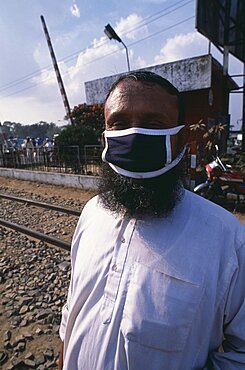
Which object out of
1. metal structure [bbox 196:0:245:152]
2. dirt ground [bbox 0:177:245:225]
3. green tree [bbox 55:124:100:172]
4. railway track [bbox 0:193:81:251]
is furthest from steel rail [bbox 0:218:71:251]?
metal structure [bbox 196:0:245:152]

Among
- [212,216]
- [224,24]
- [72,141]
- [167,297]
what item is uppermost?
[224,24]

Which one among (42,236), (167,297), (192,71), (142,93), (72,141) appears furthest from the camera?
(72,141)

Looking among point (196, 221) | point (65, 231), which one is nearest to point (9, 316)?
point (65, 231)

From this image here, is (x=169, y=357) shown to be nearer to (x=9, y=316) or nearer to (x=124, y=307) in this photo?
(x=124, y=307)

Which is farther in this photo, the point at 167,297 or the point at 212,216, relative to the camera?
the point at 212,216

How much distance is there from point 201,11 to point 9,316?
10935 mm

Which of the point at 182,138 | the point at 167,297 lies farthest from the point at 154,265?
the point at 182,138

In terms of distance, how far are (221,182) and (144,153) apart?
5513 mm

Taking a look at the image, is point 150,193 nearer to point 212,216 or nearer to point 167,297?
point 212,216

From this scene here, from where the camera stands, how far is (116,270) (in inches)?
41.6

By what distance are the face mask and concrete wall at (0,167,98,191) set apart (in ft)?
24.9

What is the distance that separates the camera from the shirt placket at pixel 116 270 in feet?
3.36

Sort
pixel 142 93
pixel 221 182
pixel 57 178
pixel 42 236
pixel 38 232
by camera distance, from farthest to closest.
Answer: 1. pixel 57 178
2. pixel 221 182
3. pixel 38 232
4. pixel 42 236
5. pixel 142 93

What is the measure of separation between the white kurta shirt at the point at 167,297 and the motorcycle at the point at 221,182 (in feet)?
17.0
